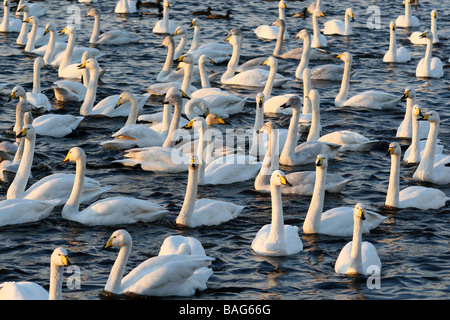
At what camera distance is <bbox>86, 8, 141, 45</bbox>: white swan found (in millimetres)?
25312

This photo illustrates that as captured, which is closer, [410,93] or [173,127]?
[173,127]

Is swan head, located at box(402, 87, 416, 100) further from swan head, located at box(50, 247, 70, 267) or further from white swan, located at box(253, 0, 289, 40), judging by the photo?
white swan, located at box(253, 0, 289, 40)

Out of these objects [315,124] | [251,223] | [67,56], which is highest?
[67,56]

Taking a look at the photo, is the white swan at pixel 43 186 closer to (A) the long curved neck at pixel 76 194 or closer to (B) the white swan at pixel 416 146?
(A) the long curved neck at pixel 76 194

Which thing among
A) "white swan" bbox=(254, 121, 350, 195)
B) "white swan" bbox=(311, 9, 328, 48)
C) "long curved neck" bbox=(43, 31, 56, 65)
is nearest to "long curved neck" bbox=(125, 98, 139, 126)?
"white swan" bbox=(254, 121, 350, 195)

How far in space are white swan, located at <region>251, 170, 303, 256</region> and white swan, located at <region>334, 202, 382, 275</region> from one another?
0.75 metres

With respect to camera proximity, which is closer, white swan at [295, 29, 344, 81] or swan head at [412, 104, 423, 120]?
swan head at [412, 104, 423, 120]

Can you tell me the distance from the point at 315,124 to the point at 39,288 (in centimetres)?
802

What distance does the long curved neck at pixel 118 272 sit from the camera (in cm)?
1020

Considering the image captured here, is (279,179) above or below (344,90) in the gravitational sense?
above

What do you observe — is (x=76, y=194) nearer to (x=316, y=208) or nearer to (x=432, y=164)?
(x=316, y=208)

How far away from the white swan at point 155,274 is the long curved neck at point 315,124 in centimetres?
651

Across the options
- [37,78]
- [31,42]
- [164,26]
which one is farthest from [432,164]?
[164,26]

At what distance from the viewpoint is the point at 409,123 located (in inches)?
669
